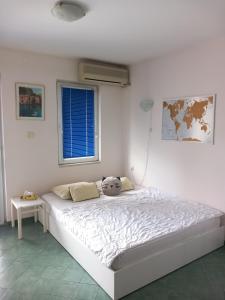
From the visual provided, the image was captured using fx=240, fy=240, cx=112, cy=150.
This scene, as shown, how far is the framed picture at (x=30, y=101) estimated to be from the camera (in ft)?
10.9

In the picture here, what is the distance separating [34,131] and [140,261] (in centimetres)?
231

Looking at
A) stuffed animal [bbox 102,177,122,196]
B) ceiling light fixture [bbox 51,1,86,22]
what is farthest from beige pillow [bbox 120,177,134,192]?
ceiling light fixture [bbox 51,1,86,22]

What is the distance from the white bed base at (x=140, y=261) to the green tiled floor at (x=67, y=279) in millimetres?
56

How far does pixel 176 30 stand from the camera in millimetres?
2533

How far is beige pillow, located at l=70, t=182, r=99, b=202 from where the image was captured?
330 centimetres

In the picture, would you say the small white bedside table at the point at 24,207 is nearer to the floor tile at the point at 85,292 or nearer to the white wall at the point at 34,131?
the white wall at the point at 34,131

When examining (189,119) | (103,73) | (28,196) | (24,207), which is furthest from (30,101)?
(189,119)

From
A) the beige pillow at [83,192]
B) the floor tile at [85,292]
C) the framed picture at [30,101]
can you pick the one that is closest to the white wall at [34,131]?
the framed picture at [30,101]

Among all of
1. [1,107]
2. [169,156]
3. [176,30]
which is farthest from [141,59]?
[1,107]

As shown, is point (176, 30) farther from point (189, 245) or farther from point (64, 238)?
point (64, 238)

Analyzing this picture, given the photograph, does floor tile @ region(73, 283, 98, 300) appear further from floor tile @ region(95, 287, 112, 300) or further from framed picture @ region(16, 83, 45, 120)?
framed picture @ region(16, 83, 45, 120)

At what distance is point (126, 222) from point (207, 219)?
910 millimetres

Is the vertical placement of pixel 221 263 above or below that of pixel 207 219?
below

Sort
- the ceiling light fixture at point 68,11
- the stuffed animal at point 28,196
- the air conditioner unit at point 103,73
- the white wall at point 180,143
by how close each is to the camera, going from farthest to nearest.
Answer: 1. the air conditioner unit at point 103,73
2. the stuffed animal at point 28,196
3. the white wall at point 180,143
4. the ceiling light fixture at point 68,11
